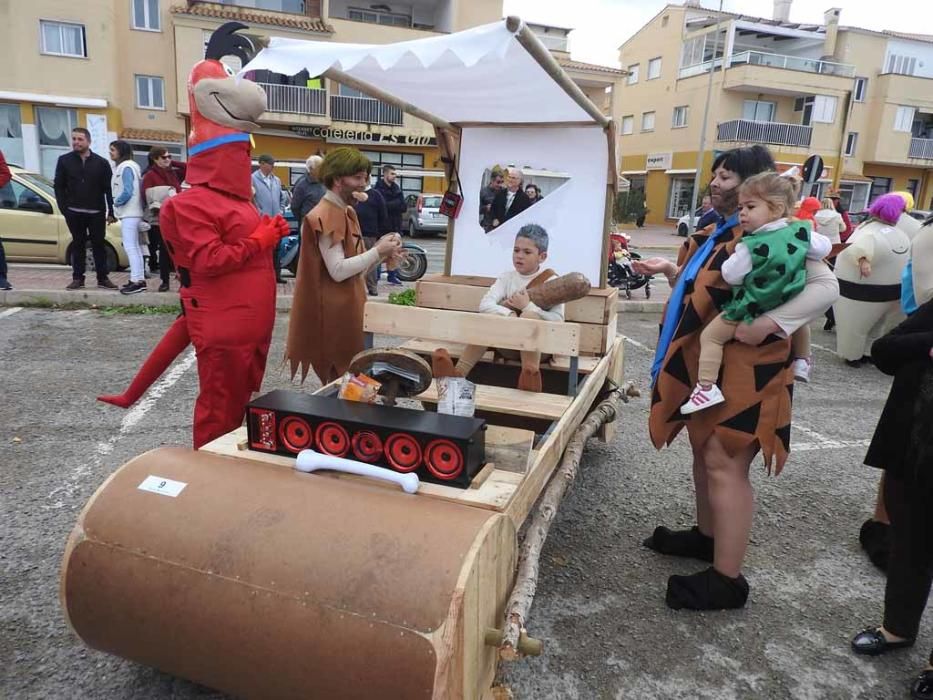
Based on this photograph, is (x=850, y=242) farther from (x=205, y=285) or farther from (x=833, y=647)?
(x=205, y=285)

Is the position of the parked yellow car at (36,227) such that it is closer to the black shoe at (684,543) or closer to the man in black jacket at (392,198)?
the man in black jacket at (392,198)

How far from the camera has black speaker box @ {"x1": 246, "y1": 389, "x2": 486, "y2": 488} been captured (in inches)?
80.0

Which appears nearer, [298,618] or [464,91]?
[298,618]

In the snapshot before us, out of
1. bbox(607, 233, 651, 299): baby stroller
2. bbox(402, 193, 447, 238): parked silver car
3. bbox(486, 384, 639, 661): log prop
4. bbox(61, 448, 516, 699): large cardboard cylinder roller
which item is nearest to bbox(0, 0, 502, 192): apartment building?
bbox(402, 193, 447, 238): parked silver car

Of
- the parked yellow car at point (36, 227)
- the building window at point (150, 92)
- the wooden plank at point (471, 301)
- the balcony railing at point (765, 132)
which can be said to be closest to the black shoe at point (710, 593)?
the wooden plank at point (471, 301)

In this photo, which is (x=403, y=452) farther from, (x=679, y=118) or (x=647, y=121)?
(x=647, y=121)

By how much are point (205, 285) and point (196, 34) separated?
84.6 feet

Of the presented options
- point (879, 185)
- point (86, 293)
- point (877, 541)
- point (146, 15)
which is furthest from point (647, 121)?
point (877, 541)

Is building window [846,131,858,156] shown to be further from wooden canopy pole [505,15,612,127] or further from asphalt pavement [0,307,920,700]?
wooden canopy pole [505,15,612,127]

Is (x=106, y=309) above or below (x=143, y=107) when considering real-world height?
below

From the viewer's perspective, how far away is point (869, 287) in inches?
259

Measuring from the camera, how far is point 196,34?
24.1m

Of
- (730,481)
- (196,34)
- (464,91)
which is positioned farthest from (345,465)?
(196,34)

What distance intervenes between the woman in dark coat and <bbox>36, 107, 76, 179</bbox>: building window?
26.3 m
